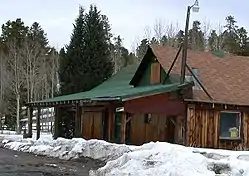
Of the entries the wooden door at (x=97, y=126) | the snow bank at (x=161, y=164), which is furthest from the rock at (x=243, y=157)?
the wooden door at (x=97, y=126)

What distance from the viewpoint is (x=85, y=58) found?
38.9m

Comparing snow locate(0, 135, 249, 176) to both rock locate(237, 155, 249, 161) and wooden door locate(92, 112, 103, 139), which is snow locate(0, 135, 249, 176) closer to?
rock locate(237, 155, 249, 161)

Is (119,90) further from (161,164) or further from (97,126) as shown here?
(161,164)

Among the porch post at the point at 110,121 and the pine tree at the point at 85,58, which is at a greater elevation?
the pine tree at the point at 85,58

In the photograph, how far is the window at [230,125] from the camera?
24.8 meters

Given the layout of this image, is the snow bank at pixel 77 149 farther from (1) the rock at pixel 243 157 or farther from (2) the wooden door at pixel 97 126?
(1) the rock at pixel 243 157

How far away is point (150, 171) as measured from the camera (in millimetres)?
13750

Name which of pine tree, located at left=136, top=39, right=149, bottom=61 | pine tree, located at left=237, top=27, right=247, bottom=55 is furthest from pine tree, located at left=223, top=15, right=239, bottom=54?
pine tree, located at left=136, top=39, right=149, bottom=61

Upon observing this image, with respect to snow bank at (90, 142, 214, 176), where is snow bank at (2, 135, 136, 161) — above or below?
below

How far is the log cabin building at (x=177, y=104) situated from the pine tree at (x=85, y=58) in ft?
27.0

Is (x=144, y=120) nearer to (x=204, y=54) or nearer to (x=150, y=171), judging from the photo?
(x=204, y=54)

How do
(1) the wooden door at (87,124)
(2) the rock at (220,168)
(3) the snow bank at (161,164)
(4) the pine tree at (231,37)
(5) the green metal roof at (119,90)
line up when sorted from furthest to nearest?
(4) the pine tree at (231,37) < (1) the wooden door at (87,124) < (5) the green metal roof at (119,90) < (2) the rock at (220,168) < (3) the snow bank at (161,164)

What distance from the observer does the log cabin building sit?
2309 cm

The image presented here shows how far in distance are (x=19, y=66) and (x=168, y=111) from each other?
106 feet
